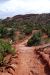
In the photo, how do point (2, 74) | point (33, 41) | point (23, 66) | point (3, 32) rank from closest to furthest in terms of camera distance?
point (2, 74)
point (23, 66)
point (33, 41)
point (3, 32)

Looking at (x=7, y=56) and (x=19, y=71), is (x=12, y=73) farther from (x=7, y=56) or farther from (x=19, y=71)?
(x=7, y=56)

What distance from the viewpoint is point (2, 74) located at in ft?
33.0

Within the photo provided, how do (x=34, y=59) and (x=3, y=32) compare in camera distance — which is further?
(x=3, y=32)

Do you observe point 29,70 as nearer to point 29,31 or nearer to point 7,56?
point 7,56

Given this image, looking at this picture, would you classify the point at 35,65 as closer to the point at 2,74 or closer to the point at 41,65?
the point at 41,65

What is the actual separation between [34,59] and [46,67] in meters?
1.42

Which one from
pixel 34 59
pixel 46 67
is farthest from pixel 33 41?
pixel 46 67

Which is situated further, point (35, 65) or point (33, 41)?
point (33, 41)

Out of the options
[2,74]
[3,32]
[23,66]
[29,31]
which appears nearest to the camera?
[2,74]

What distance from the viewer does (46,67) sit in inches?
415

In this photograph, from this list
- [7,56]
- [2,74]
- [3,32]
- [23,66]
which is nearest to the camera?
[2,74]

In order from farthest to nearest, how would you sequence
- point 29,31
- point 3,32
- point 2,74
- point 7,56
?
point 29,31
point 3,32
point 7,56
point 2,74

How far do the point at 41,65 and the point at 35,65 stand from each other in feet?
0.95

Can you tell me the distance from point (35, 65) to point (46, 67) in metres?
0.66
